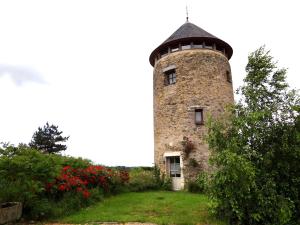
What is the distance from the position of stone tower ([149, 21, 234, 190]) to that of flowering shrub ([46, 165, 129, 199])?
2977mm

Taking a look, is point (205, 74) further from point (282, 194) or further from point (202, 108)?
point (282, 194)

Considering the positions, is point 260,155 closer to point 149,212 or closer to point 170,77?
point 149,212

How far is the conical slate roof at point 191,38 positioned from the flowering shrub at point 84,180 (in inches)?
306

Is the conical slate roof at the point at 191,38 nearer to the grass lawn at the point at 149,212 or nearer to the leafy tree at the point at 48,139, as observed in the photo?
the grass lawn at the point at 149,212

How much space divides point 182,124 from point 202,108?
138 cm

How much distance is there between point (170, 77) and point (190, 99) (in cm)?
209

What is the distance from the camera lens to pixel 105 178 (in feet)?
36.1

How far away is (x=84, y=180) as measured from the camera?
9945mm

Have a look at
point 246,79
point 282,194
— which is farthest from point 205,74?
point 282,194

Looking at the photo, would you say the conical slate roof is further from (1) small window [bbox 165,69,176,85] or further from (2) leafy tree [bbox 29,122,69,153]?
(2) leafy tree [bbox 29,122,69,153]

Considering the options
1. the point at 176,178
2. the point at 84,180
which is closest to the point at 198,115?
the point at 176,178

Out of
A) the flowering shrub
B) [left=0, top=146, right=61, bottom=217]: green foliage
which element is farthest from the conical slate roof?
[left=0, top=146, right=61, bottom=217]: green foliage

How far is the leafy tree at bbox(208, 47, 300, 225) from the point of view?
652cm

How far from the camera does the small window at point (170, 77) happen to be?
48.9 feet
